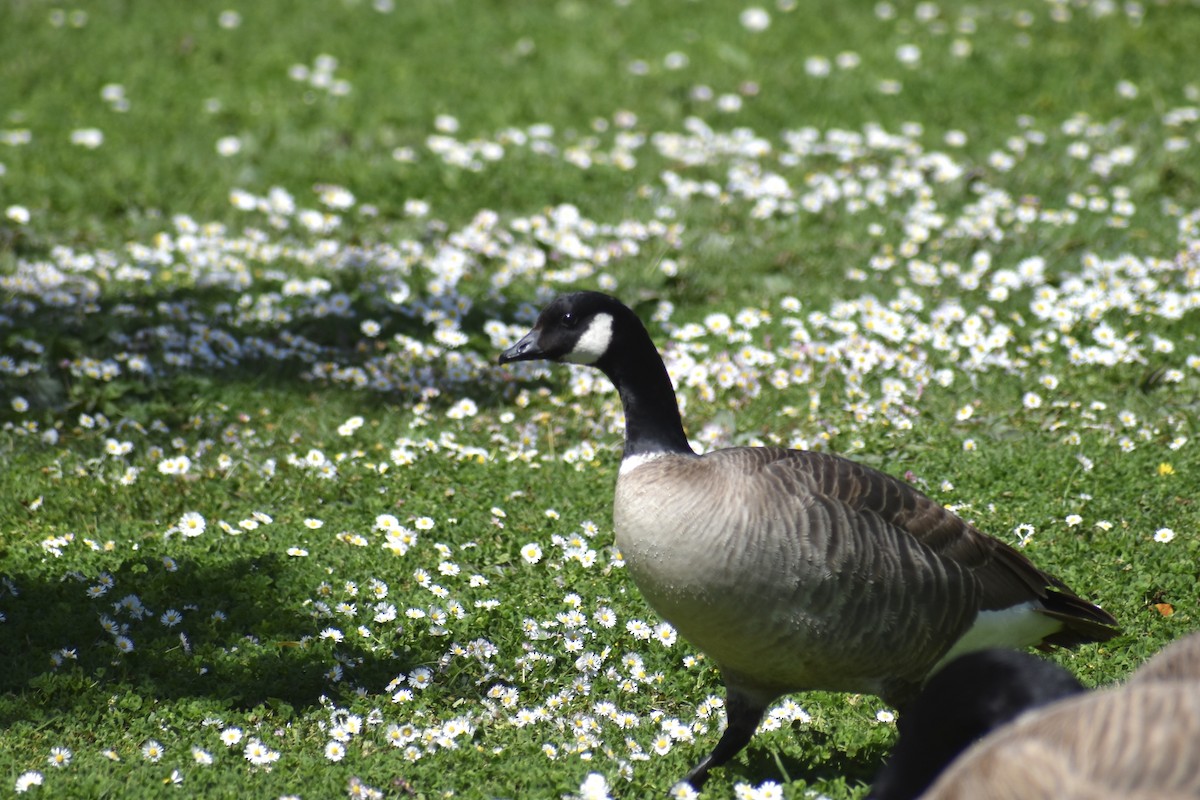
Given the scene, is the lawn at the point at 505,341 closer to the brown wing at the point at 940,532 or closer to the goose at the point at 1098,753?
the brown wing at the point at 940,532

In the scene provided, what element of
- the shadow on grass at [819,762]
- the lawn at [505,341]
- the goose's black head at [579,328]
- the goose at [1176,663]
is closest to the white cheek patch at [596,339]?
the goose's black head at [579,328]

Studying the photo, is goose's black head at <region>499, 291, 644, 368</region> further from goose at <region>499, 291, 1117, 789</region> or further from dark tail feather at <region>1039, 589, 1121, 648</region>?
dark tail feather at <region>1039, 589, 1121, 648</region>

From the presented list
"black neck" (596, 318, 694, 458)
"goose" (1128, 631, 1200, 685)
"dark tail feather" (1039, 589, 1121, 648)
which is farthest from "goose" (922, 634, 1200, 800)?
"black neck" (596, 318, 694, 458)

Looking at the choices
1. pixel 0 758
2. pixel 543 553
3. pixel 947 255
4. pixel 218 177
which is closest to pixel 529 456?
pixel 543 553

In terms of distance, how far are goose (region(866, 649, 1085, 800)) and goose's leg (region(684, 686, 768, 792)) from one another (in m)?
0.76

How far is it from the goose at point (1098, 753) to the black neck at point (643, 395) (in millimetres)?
1868

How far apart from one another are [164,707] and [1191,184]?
7.64 m

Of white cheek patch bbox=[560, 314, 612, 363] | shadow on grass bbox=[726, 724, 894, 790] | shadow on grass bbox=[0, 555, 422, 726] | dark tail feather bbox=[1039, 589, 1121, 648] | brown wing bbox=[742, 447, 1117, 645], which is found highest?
white cheek patch bbox=[560, 314, 612, 363]

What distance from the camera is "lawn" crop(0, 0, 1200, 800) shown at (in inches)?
190

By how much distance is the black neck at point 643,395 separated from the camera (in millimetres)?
4730

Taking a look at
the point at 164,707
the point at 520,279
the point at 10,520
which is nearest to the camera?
the point at 164,707

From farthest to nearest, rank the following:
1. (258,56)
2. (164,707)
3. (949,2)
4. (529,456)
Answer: (949,2)
(258,56)
(529,456)
(164,707)

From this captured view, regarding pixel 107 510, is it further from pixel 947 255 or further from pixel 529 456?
pixel 947 255

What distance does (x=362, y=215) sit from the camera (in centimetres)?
912
